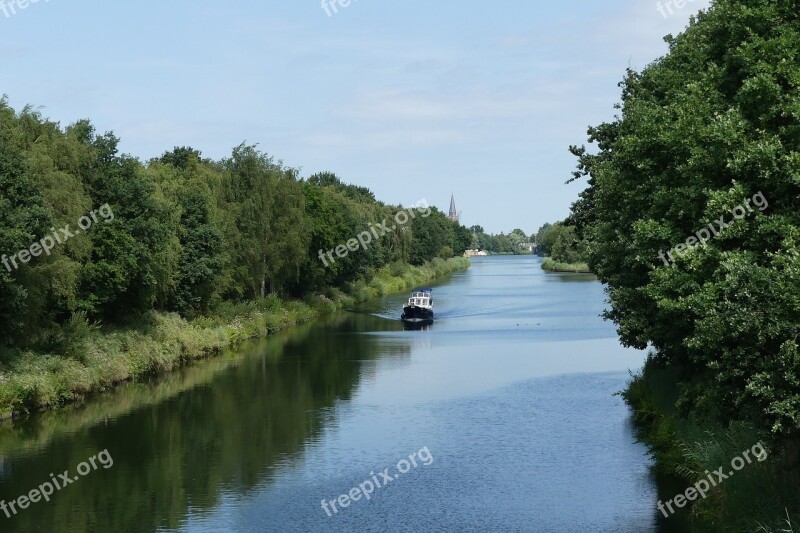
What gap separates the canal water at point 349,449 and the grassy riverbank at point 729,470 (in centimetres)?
111

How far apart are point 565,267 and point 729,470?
532 feet

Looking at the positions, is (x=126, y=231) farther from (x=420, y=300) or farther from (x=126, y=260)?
(x=420, y=300)

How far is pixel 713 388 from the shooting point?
17.8 m

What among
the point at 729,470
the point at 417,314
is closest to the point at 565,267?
the point at 417,314

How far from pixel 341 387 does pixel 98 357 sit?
11.5 metres

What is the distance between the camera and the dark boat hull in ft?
260

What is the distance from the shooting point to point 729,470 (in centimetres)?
2067

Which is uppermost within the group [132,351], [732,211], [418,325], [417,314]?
[732,211]

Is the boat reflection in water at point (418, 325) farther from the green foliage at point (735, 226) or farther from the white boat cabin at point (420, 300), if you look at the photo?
the green foliage at point (735, 226)

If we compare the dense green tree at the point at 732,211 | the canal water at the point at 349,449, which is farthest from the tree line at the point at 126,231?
the dense green tree at the point at 732,211

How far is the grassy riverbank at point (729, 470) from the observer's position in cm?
1789

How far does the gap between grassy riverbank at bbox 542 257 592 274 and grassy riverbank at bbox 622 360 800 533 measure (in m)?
140

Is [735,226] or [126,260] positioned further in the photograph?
[126,260]

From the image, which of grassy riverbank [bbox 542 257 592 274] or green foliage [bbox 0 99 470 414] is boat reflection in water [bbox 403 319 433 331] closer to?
green foliage [bbox 0 99 470 414]
